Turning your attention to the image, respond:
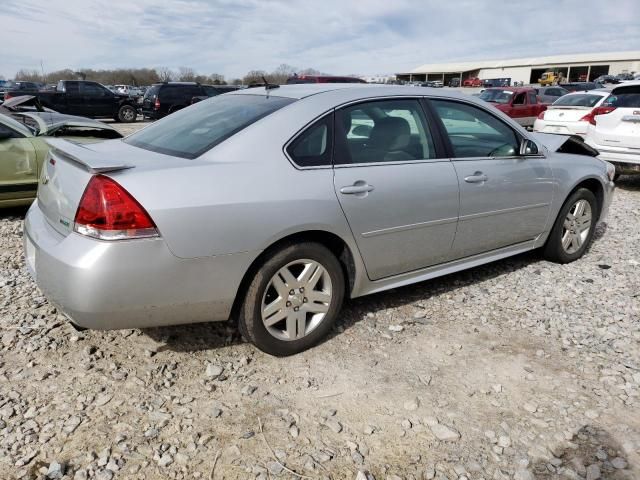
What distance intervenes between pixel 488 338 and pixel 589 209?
2234 mm

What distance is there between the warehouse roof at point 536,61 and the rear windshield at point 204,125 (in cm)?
9115

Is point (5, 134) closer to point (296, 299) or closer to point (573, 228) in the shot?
point (296, 299)

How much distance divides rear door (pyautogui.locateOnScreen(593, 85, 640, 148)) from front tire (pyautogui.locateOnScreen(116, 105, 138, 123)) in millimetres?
18083

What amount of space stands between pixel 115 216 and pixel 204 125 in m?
1.04

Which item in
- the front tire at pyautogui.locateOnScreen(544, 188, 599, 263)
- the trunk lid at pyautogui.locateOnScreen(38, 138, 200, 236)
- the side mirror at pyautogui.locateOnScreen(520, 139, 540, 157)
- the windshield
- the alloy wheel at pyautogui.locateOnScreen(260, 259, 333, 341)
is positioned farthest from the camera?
the windshield

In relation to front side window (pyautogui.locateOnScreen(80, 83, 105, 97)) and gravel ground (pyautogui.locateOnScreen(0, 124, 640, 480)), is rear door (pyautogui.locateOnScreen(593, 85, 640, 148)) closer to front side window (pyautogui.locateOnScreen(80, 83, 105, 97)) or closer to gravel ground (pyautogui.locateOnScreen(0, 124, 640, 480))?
gravel ground (pyautogui.locateOnScreen(0, 124, 640, 480))

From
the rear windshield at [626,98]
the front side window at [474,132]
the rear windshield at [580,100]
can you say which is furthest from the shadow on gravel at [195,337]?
the rear windshield at [580,100]

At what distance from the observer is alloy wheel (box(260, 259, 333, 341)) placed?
2982mm

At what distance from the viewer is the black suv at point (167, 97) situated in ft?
66.6

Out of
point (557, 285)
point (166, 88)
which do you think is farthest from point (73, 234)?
point (166, 88)

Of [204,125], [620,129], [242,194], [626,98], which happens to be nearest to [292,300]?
[242,194]

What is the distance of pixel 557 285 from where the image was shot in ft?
14.3

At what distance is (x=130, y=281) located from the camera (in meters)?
2.51

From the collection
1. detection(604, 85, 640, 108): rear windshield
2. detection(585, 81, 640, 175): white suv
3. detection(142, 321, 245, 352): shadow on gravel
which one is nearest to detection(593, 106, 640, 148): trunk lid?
detection(585, 81, 640, 175): white suv
